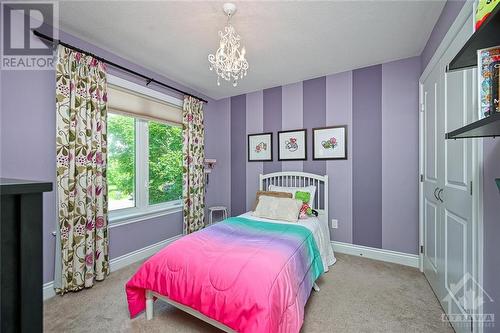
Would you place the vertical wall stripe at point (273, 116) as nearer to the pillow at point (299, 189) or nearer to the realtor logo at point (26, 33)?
the pillow at point (299, 189)

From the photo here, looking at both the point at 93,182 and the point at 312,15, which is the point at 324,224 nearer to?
the point at 312,15

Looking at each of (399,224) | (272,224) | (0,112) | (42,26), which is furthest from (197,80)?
(399,224)

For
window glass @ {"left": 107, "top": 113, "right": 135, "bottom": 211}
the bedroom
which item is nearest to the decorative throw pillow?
the bedroom

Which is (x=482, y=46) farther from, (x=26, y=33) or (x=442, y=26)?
(x=26, y=33)

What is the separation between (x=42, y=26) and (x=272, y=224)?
3.03 m

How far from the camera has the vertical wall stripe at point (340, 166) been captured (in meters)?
3.04

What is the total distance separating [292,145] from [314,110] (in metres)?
0.63

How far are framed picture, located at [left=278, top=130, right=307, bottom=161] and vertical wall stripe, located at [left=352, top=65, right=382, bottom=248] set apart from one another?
0.71 metres

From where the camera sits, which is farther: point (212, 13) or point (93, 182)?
point (93, 182)

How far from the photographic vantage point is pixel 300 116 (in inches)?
134

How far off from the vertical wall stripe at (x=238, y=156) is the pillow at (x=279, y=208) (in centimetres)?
107

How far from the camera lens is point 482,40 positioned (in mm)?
767

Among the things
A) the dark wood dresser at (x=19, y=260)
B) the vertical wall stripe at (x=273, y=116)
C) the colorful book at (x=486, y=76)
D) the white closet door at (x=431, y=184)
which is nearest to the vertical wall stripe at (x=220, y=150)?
the vertical wall stripe at (x=273, y=116)

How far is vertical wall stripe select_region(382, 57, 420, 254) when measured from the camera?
2629 millimetres
